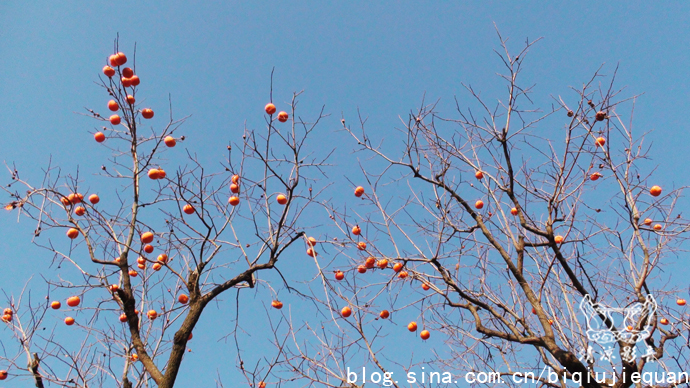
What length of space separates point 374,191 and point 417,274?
2.51 ft

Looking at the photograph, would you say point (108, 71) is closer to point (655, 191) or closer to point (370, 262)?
point (370, 262)

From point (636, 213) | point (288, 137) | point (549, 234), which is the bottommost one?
point (549, 234)

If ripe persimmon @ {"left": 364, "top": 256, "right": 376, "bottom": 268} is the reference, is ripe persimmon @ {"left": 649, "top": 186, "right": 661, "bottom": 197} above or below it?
above

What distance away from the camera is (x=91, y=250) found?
3023mm

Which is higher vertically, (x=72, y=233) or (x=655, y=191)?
(x=655, y=191)

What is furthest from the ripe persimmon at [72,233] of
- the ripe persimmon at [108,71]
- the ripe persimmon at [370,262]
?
the ripe persimmon at [370,262]

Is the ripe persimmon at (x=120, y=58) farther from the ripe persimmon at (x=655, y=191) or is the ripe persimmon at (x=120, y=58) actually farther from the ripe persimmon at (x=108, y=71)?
the ripe persimmon at (x=655, y=191)

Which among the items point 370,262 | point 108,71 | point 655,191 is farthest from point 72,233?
point 655,191

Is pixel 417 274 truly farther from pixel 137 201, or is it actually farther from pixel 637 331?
pixel 137 201

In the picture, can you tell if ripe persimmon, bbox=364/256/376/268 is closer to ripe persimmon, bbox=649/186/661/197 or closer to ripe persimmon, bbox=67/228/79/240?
ripe persimmon, bbox=67/228/79/240

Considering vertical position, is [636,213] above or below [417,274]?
above

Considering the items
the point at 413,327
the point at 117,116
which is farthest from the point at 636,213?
the point at 117,116

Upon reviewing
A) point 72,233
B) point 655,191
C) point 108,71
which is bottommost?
point 72,233

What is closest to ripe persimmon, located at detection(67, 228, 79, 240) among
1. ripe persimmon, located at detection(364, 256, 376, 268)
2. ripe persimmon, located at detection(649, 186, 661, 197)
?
ripe persimmon, located at detection(364, 256, 376, 268)
